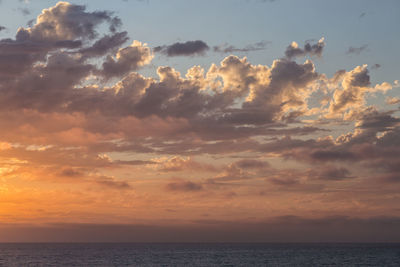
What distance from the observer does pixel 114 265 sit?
150m

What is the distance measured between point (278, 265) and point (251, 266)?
10.5m

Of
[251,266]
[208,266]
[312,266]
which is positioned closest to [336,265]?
[312,266]

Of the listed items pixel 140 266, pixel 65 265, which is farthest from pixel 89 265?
pixel 140 266

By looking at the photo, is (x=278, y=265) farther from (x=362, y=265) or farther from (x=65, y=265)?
(x=65, y=265)

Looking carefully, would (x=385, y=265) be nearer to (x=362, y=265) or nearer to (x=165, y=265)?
(x=362, y=265)

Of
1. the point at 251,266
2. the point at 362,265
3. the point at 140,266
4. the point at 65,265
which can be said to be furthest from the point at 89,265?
the point at 362,265

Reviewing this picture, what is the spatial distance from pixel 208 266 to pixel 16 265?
206ft

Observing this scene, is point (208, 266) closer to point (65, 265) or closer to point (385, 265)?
point (65, 265)

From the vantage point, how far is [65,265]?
501 feet

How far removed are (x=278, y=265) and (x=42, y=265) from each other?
75893mm

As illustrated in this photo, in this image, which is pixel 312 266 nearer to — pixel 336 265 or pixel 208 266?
pixel 336 265

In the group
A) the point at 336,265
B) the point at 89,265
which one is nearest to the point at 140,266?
the point at 89,265

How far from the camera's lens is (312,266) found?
148250 mm

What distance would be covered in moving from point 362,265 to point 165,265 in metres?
62.8
